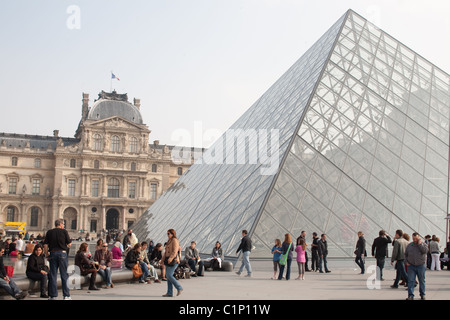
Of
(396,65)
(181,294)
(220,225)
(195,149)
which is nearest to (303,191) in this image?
(220,225)

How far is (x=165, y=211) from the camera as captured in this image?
24234mm

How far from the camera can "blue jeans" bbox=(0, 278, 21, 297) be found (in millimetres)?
7484

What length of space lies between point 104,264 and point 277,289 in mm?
3188

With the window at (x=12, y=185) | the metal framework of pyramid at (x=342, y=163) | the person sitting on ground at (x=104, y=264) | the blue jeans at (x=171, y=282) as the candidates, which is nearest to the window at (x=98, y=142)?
the window at (x=12, y=185)

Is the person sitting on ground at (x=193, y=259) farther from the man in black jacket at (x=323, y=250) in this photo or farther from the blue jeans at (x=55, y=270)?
the blue jeans at (x=55, y=270)

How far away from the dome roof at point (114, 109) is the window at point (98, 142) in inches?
101

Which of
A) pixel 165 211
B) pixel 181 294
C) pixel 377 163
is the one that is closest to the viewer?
pixel 181 294

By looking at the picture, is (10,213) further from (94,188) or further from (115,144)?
(115,144)

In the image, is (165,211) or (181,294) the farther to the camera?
(165,211)

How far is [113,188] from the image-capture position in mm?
72188

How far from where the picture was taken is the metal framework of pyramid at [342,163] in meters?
13.4
